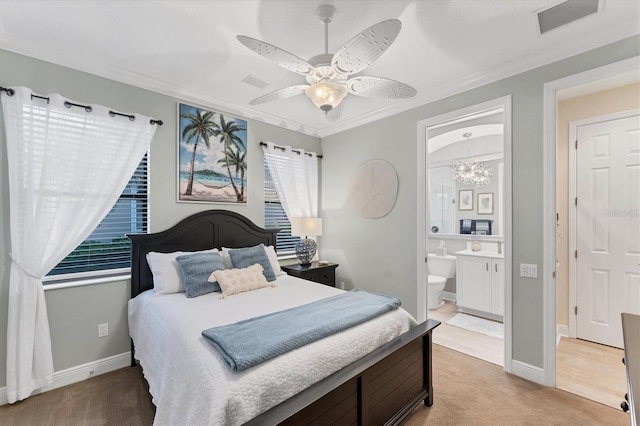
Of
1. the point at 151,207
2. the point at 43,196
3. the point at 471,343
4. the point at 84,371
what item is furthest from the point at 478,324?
the point at 43,196

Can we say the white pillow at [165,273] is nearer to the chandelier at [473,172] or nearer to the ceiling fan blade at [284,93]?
the ceiling fan blade at [284,93]

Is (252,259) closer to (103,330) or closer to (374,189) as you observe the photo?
(103,330)

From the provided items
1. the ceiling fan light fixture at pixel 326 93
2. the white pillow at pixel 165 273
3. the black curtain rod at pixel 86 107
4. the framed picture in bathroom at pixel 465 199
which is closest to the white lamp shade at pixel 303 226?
the white pillow at pixel 165 273

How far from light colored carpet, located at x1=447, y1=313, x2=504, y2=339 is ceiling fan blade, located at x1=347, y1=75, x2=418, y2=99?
3.06 meters

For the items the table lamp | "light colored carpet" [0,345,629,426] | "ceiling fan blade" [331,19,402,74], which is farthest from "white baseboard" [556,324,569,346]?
"ceiling fan blade" [331,19,402,74]

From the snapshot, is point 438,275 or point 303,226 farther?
point 438,275

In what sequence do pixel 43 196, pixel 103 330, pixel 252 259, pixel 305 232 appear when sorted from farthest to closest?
pixel 305 232 < pixel 252 259 < pixel 103 330 < pixel 43 196

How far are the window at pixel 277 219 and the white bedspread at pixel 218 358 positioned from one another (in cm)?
161

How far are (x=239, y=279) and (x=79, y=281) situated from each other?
141cm

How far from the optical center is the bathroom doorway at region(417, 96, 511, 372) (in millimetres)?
2902

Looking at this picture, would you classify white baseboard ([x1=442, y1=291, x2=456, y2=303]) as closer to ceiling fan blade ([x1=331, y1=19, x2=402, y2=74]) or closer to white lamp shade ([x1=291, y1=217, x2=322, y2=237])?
white lamp shade ([x1=291, y1=217, x2=322, y2=237])

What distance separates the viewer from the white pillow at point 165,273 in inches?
98.0

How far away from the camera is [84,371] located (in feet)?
8.06

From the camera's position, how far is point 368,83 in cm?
197
